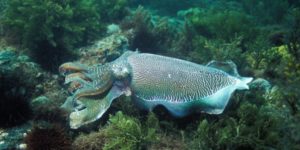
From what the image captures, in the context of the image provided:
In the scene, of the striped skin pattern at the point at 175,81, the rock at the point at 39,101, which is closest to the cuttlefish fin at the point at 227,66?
the striped skin pattern at the point at 175,81

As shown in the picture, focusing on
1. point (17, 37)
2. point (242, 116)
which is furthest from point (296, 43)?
point (17, 37)

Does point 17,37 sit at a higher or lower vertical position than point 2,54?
higher

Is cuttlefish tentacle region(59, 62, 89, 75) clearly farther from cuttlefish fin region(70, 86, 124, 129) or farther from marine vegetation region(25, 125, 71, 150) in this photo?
marine vegetation region(25, 125, 71, 150)

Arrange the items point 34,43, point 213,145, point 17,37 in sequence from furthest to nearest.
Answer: point 17,37
point 34,43
point 213,145

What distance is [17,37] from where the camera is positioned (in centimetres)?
777

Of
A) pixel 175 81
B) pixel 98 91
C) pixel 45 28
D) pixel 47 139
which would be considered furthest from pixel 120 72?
pixel 45 28

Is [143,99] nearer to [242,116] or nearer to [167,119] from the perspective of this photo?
[167,119]

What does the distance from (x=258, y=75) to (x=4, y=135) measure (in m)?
4.99

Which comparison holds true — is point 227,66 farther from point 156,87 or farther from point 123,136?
point 123,136

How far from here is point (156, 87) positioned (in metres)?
4.46

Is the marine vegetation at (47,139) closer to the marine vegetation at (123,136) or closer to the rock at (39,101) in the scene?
the marine vegetation at (123,136)

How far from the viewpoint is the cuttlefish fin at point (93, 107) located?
14.3ft

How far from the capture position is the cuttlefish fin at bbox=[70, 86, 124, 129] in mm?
4355

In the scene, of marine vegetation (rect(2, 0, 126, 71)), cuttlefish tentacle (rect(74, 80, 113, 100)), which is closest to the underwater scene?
cuttlefish tentacle (rect(74, 80, 113, 100))
